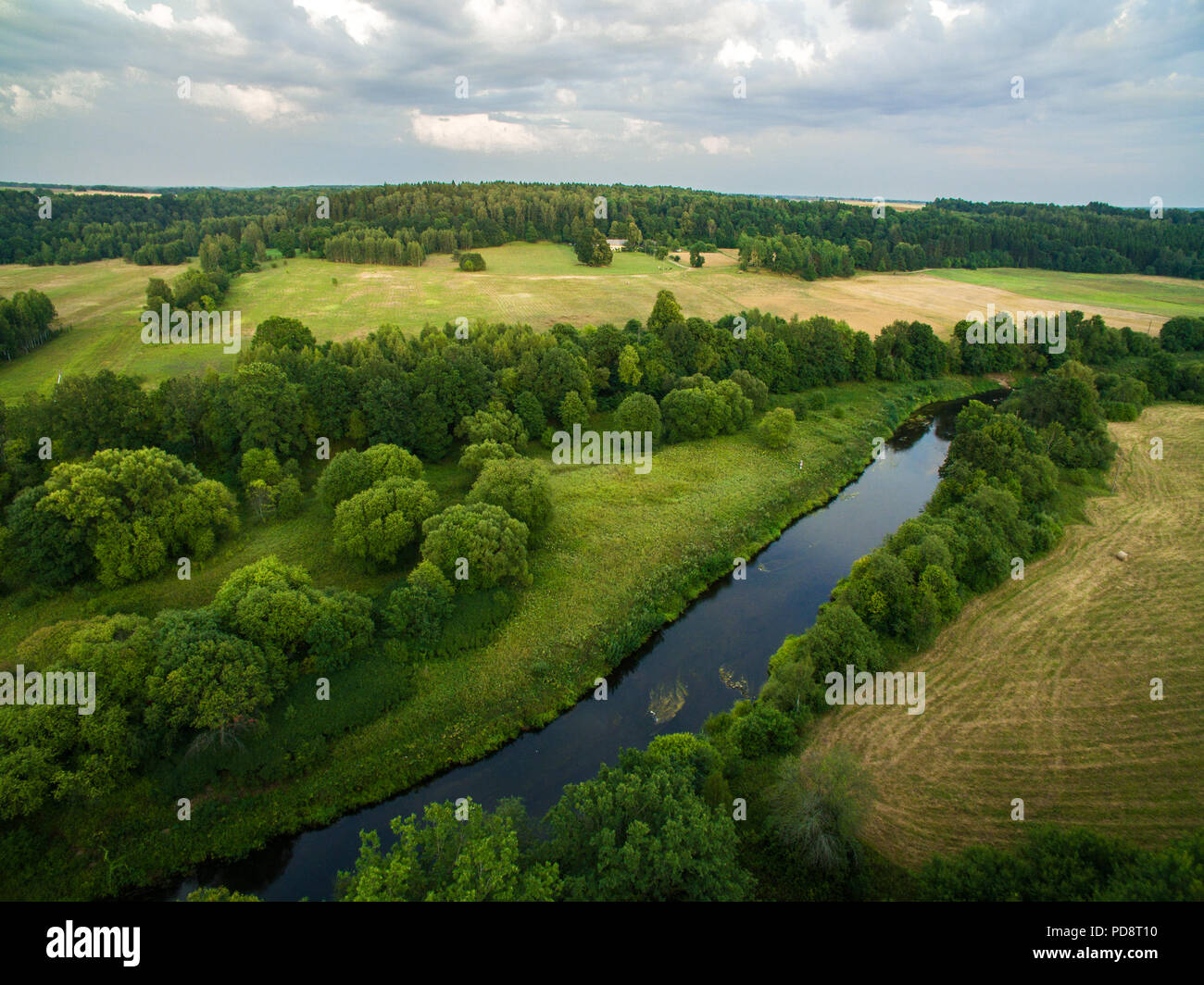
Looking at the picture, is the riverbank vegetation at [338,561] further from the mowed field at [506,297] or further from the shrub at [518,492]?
the mowed field at [506,297]

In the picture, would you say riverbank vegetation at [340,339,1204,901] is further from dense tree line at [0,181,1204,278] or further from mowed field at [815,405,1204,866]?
dense tree line at [0,181,1204,278]

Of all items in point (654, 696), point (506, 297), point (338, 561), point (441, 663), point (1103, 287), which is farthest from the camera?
point (1103, 287)

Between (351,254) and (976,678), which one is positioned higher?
(351,254)

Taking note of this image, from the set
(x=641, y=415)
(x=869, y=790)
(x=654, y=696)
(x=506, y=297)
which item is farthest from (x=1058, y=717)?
(x=506, y=297)

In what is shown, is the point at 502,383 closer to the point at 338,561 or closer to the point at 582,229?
the point at 338,561
